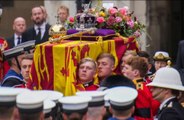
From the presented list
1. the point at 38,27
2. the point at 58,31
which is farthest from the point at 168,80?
the point at 38,27

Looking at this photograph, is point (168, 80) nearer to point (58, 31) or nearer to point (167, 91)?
point (167, 91)

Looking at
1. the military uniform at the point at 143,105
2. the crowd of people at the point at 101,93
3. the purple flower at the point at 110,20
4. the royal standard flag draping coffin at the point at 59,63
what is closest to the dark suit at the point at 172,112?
the crowd of people at the point at 101,93

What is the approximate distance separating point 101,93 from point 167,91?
1235 millimetres

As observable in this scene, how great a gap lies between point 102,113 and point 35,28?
660 centimetres

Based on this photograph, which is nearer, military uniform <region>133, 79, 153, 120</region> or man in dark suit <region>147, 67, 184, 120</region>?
man in dark suit <region>147, 67, 184, 120</region>

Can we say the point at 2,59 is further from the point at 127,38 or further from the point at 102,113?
the point at 102,113

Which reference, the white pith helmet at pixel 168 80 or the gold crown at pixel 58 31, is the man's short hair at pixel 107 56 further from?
the white pith helmet at pixel 168 80

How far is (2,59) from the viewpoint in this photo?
8.96m

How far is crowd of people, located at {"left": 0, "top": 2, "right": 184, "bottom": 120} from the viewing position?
5160mm

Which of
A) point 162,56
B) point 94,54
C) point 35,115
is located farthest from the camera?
point 162,56

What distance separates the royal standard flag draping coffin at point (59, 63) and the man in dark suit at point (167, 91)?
3.50 ft

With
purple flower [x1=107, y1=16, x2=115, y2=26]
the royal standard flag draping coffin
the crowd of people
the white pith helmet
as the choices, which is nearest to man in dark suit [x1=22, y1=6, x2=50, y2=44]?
the crowd of people

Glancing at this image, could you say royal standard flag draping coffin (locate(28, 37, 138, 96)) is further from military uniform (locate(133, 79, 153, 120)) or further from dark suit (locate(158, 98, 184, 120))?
dark suit (locate(158, 98, 184, 120))

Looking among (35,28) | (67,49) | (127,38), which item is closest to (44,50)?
(67,49)
